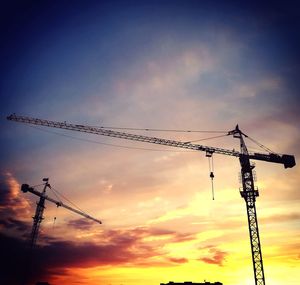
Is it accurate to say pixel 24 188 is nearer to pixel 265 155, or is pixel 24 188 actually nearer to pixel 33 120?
pixel 33 120

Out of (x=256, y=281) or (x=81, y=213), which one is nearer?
(x=256, y=281)

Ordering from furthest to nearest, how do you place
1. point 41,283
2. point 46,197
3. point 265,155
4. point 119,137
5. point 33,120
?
point 41,283 < point 46,197 < point 33,120 < point 119,137 < point 265,155

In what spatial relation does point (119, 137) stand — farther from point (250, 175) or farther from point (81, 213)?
point (81, 213)

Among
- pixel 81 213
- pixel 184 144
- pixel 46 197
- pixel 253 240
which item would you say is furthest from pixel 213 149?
pixel 81 213

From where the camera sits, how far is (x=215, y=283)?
8975 centimetres

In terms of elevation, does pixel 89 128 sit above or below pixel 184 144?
above

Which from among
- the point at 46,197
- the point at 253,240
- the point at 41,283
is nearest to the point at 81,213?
the point at 46,197

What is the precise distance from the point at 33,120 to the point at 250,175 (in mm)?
55864

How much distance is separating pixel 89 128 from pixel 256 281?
49.8 m

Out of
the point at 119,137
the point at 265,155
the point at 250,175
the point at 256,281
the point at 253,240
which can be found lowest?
the point at 256,281

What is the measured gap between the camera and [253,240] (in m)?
58.1

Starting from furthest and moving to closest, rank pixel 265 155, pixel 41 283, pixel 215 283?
pixel 41 283
pixel 215 283
pixel 265 155

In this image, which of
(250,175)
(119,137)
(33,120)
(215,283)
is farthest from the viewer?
(215,283)

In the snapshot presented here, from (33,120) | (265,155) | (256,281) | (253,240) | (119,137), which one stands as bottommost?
(256,281)
